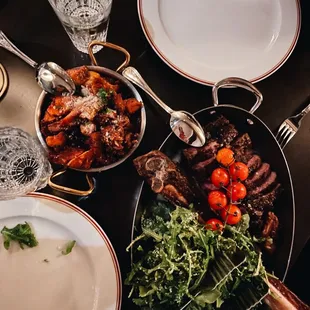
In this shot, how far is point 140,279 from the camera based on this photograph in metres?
1.58

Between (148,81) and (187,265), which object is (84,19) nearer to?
(148,81)

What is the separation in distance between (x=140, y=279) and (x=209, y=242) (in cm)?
26

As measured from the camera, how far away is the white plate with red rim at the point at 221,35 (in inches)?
70.7

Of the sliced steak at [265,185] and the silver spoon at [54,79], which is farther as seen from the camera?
the sliced steak at [265,185]

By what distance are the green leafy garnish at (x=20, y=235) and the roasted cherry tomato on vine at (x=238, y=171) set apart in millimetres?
733

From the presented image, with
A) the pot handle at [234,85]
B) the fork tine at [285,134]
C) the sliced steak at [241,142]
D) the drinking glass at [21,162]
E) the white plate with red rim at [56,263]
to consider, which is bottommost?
the white plate with red rim at [56,263]

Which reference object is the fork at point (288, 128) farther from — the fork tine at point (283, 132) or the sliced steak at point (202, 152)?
the sliced steak at point (202, 152)

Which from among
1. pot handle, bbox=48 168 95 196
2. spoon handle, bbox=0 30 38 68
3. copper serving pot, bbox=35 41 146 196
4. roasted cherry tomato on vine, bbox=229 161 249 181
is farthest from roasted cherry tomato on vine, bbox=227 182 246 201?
spoon handle, bbox=0 30 38 68

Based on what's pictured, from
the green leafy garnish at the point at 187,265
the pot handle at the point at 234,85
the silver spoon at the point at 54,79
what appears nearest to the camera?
the green leafy garnish at the point at 187,265

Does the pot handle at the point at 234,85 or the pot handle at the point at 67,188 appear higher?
the pot handle at the point at 234,85

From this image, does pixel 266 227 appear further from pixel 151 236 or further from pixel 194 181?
pixel 151 236

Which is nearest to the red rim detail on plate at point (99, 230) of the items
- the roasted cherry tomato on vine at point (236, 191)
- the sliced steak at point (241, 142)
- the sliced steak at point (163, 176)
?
the sliced steak at point (163, 176)

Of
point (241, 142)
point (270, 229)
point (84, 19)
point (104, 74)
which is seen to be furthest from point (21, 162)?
point (270, 229)

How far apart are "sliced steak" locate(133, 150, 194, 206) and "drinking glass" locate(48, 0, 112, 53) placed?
0.49m
